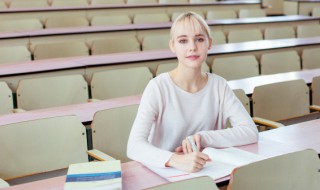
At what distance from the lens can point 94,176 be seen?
1.82m

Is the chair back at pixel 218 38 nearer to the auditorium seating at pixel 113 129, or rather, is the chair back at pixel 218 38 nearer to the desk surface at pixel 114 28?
the desk surface at pixel 114 28

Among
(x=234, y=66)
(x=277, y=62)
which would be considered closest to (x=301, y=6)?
(x=277, y=62)

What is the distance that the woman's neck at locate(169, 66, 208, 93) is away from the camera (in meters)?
2.28

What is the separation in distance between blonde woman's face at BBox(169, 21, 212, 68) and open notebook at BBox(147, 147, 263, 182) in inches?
15.7

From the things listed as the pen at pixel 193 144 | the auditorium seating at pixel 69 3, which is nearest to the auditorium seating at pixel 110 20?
the auditorium seating at pixel 69 3

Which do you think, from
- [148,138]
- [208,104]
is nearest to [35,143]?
[148,138]

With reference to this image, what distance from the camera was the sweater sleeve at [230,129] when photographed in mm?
2201

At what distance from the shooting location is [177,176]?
1.89 metres

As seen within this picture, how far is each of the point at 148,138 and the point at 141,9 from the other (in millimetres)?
5413

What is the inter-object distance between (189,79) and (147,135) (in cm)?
33

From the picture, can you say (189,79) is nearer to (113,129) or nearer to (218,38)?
(113,129)

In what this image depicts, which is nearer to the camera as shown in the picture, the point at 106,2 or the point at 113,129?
the point at 113,129

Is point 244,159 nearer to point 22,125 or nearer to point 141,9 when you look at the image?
point 22,125

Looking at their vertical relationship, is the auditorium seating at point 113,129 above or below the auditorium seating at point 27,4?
below
